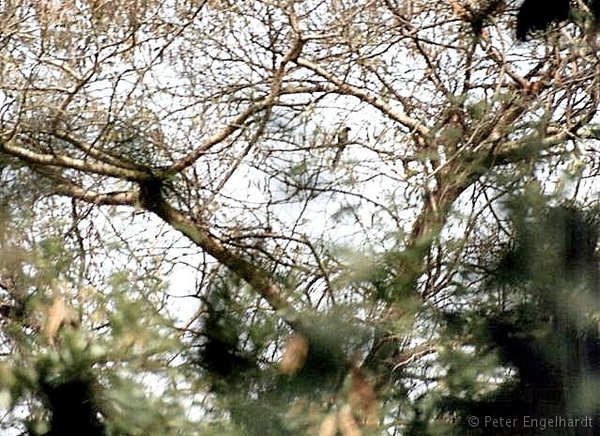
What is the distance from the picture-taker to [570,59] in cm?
171

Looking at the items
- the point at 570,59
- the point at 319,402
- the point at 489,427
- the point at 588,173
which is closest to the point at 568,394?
the point at 489,427

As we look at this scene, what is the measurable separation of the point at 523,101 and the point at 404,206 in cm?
28

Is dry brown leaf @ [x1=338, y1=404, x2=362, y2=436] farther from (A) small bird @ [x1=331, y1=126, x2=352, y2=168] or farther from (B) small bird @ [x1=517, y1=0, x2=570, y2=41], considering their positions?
(B) small bird @ [x1=517, y1=0, x2=570, y2=41]

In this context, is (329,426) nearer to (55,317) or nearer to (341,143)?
(55,317)

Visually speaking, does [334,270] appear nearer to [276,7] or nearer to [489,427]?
[489,427]

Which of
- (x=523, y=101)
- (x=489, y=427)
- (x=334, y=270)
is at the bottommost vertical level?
(x=489, y=427)

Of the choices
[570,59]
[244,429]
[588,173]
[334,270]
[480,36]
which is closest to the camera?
[244,429]

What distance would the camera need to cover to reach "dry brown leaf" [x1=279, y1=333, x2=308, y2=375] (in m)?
1.22

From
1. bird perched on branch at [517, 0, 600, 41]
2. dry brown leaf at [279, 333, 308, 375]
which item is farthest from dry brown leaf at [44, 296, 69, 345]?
bird perched on branch at [517, 0, 600, 41]

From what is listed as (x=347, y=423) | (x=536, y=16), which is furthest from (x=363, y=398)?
(x=536, y=16)

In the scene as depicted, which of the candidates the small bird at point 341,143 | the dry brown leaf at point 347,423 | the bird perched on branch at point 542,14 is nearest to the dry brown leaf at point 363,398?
the dry brown leaf at point 347,423

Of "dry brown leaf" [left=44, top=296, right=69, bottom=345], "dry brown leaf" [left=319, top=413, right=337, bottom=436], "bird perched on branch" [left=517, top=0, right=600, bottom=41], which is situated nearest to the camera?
"dry brown leaf" [left=319, top=413, right=337, bottom=436]

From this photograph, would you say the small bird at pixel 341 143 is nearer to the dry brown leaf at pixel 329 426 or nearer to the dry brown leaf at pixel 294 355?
the dry brown leaf at pixel 294 355

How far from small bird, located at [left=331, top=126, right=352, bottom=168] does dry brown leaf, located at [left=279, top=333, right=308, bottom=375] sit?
49 cm
